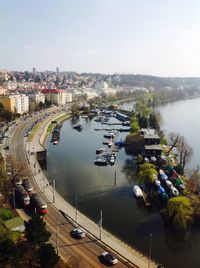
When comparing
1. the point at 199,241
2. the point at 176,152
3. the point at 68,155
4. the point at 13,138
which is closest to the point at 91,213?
the point at 199,241

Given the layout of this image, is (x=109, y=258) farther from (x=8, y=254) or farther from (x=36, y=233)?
(x=8, y=254)

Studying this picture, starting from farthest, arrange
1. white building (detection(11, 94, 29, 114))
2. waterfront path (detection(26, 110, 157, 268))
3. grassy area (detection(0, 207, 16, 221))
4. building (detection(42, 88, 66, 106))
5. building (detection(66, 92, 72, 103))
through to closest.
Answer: building (detection(66, 92, 72, 103)), building (detection(42, 88, 66, 106)), white building (detection(11, 94, 29, 114)), grassy area (detection(0, 207, 16, 221)), waterfront path (detection(26, 110, 157, 268))

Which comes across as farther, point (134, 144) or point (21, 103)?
point (21, 103)

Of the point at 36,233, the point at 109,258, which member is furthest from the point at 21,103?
the point at 109,258

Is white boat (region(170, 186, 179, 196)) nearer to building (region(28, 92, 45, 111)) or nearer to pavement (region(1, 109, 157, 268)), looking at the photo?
pavement (region(1, 109, 157, 268))

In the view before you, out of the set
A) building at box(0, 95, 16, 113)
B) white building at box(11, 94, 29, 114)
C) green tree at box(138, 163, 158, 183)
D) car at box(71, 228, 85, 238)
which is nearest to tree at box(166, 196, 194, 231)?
green tree at box(138, 163, 158, 183)

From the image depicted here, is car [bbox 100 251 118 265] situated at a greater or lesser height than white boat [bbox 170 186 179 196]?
lesser

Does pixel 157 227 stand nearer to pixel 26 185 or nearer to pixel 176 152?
pixel 26 185
